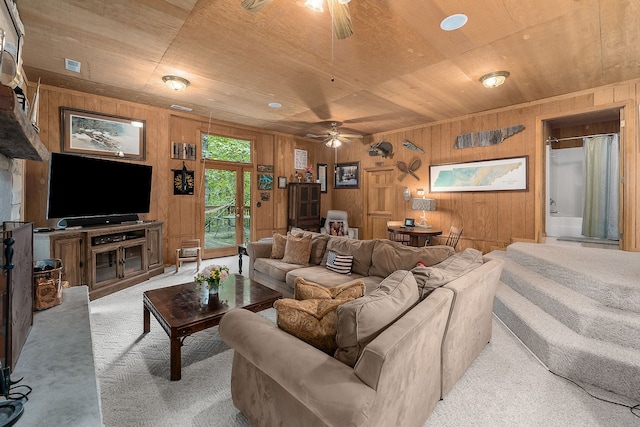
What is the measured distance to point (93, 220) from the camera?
13.0 feet

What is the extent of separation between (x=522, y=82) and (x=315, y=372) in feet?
15.0

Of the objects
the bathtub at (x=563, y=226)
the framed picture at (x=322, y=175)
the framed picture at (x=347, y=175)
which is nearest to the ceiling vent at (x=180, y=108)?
the framed picture at (x=322, y=175)

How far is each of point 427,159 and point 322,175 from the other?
9.14 ft

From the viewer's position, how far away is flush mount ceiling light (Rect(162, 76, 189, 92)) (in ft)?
12.5

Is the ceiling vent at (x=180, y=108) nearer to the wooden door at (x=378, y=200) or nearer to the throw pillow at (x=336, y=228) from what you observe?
the throw pillow at (x=336, y=228)

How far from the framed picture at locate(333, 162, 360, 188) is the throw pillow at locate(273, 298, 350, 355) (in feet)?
20.0

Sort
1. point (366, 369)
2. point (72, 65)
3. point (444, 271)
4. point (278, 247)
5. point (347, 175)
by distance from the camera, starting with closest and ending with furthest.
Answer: point (366, 369)
point (444, 271)
point (72, 65)
point (278, 247)
point (347, 175)

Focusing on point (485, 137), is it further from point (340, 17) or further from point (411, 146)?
point (340, 17)

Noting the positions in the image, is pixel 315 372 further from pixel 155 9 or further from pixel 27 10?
pixel 27 10

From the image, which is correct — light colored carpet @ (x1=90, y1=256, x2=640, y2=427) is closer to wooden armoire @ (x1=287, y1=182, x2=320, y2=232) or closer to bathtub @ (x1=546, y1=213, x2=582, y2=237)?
bathtub @ (x1=546, y1=213, x2=582, y2=237)

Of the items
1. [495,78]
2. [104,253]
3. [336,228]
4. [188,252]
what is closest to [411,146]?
[336,228]

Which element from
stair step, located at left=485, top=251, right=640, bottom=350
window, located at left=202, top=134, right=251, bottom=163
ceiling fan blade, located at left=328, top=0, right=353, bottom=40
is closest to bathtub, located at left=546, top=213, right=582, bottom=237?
stair step, located at left=485, top=251, right=640, bottom=350

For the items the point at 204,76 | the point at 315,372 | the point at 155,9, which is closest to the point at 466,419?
the point at 315,372

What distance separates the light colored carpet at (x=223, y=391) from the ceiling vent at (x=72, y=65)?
10.2 feet
